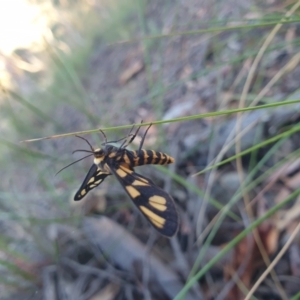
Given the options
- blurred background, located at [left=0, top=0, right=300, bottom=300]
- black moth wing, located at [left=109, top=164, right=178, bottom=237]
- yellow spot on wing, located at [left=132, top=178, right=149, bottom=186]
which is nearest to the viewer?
black moth wing, located at [left=109, top=164, right=178, bottom=237]

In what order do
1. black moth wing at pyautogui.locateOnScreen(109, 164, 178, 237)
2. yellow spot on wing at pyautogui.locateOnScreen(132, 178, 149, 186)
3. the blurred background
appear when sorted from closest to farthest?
1. black moth wing at pyautogui.locateOnScreen(109, 164, 178, 237)
2. yellow spot on wing at pyautogui.locateOnScreen(132, 178, 149, 186)
3. the blurred background

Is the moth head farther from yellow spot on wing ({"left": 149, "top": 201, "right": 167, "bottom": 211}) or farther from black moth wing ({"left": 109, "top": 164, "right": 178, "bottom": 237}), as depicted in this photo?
yellow spot on wing ({"left": 149, "top": 201, "right": 167, "bottom": 211})

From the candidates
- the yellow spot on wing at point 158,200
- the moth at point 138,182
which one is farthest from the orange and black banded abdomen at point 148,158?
the yellow spot on wing at point 158,200

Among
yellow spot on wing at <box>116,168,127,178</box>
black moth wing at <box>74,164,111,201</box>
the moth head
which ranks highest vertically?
the moth head

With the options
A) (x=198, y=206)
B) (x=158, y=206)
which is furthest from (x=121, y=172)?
(x=198, y=206)

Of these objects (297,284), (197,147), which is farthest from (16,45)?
(297,284)

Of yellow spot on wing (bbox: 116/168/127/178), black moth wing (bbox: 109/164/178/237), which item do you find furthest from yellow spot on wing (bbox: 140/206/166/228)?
yellow spot on wing (bbox: 116/168/127/178)

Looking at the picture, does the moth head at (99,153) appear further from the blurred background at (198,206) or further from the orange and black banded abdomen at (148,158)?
the blurred background at (198,206)

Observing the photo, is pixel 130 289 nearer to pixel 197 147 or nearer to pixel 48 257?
pixel 48 257
